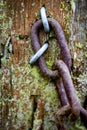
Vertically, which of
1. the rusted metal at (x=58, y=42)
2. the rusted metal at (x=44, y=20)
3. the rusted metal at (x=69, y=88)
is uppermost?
the rusted metal at (x=44, y=20)

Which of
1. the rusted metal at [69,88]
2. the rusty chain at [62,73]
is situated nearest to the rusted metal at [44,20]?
the rusty chain at [62,73]

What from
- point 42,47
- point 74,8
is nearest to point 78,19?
point 74,8

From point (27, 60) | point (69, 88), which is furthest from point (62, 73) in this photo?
point (27, 60)

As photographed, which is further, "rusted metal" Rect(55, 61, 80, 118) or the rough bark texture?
the rough bark texture

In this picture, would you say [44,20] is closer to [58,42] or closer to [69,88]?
[58,42]

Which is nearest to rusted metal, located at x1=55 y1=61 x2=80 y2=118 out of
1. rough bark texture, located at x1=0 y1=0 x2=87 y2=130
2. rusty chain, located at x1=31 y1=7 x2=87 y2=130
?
rusty chain, located at x1=31 y1=7 x2=87 y2=130

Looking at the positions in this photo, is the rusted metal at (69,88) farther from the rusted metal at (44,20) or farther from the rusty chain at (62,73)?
the rusted metal at (44,20)

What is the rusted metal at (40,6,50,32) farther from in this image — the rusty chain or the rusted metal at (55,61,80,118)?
the rusted metal at (55,61,80,118)

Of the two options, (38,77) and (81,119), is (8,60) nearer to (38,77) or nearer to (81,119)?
(38,77)
